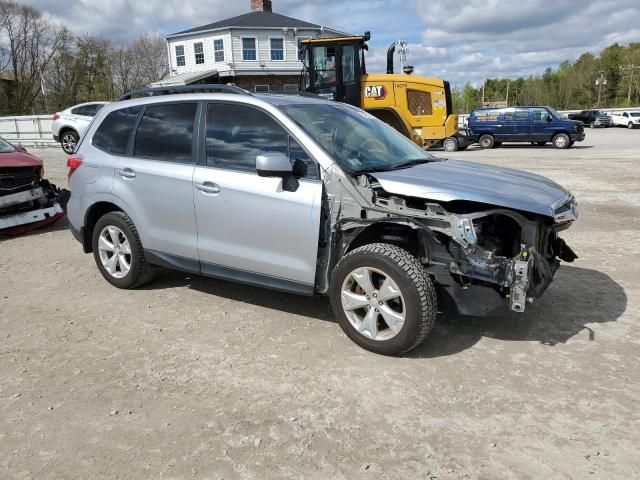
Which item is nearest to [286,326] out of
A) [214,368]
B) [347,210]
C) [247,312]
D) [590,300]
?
[247,312]

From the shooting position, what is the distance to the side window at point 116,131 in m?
5.06

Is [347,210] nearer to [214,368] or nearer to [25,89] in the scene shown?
[214,368]

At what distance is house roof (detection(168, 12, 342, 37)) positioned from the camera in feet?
116

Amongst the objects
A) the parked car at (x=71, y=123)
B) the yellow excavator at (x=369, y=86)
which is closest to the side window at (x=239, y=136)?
the yellow excavator at (x=369, y=86)

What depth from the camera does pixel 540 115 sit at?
23.8 meters

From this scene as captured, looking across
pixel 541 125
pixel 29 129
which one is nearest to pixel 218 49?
pixel 29 129

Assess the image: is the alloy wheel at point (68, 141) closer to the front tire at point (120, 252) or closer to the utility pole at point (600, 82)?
the front tire at point (120, 252)

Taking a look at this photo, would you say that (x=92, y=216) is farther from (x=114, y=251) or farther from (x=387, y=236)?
(x=387, y=236)

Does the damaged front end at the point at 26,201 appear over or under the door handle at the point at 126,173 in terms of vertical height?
under

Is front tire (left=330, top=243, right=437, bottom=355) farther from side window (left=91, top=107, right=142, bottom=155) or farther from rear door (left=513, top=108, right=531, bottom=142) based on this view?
rear door (left=513, top=108, right=531, bottom=142)

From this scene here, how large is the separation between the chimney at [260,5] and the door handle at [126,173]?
37.7 m

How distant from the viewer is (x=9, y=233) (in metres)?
7.64

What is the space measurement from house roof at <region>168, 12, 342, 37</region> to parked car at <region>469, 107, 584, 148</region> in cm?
1633

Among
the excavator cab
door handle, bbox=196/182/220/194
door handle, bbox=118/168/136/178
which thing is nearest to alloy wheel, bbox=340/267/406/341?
door handle, bbox=196/182/220/194
